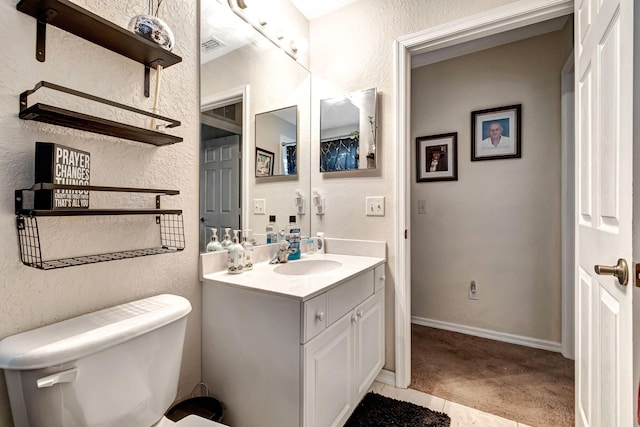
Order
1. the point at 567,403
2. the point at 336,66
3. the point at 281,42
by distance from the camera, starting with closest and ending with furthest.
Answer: the point at 567,403 < the point at 281,42 < the point at 336,66

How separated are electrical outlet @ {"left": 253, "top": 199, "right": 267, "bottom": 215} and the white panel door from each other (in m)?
1.47

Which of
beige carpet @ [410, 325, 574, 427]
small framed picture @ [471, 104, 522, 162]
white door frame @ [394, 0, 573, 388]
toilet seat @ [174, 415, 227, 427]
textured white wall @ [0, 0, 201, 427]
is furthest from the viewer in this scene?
small framed picture @ [471, 104, 522, 162]

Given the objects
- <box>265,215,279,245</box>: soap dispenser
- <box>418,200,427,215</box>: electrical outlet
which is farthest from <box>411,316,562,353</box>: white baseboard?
<box>265,215,279,245</box>: soap dispenser

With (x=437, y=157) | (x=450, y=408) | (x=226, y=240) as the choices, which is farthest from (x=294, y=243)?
(x=437, y=157)

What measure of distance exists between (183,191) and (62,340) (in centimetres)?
66

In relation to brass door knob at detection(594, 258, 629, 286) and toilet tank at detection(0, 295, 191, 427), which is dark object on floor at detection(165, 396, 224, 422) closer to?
toilet tank at detection(0, 295, 191, 427)

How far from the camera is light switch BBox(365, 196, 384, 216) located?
6.17 ft

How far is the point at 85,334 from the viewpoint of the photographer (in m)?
0.81

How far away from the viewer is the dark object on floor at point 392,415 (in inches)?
59.1

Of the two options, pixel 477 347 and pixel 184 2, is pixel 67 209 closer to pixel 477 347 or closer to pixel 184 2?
pixel 184 2

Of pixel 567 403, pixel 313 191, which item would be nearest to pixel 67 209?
pixel 313 191

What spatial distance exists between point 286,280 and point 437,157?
202cm

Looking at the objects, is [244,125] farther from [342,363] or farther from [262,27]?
[342,363]

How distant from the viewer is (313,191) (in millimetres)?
2156
